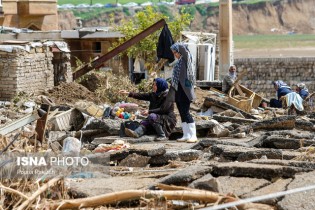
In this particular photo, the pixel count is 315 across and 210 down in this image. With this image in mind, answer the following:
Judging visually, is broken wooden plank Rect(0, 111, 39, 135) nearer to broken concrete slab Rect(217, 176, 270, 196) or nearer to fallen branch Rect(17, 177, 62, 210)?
fallen branch Rect(17, 177, 62, 210)

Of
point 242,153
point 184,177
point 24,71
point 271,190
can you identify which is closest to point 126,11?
point 24,71

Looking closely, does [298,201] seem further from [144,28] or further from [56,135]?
[144,28]

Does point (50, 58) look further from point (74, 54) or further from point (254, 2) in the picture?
point (254, 2)

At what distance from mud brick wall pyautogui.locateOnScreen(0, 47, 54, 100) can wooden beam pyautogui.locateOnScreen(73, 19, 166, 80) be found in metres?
1.06

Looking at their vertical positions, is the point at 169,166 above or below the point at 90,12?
above

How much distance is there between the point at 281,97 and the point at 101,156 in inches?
369

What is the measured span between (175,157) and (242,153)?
2.65 feet

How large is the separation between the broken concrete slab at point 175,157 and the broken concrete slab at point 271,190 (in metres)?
2.10

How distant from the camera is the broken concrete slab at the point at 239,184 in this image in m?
7.42

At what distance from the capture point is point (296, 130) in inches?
501

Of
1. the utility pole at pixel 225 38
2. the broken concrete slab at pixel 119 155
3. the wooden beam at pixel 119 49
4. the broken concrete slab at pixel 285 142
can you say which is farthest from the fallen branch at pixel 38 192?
the utility pole at pixel 225 38

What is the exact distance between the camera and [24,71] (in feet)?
61.6

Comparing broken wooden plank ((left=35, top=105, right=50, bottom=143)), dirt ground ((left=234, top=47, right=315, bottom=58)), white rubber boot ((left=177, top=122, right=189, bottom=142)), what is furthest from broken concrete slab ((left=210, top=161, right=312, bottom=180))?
dirt ground ((left=234, top=47, right=315, bottom=58))

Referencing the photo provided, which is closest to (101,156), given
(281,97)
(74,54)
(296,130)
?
(296,130)
